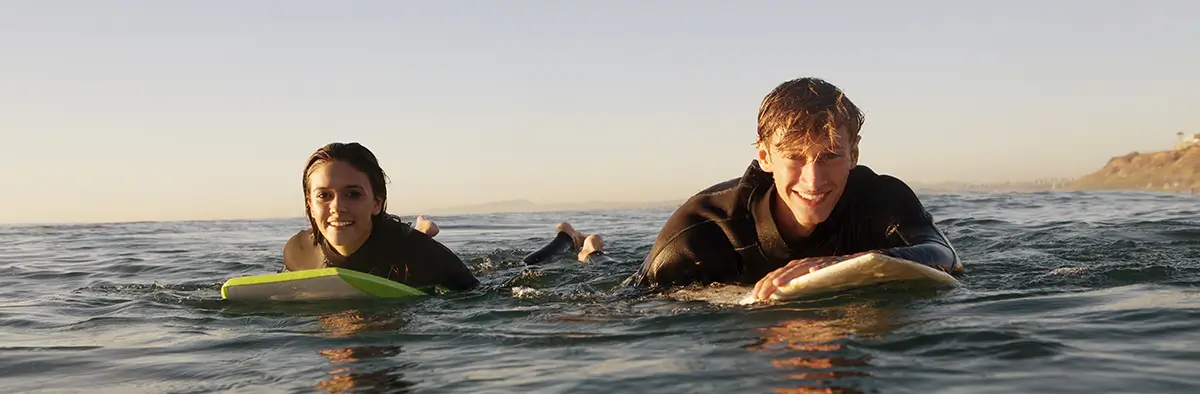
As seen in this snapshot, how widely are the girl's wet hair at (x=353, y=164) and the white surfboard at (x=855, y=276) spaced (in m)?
2.97

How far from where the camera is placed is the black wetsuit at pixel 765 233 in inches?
228

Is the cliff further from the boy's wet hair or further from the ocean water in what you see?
the boy's wet hair

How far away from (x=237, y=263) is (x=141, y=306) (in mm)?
4877

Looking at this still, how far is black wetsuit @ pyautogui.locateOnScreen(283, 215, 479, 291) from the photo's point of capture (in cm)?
693

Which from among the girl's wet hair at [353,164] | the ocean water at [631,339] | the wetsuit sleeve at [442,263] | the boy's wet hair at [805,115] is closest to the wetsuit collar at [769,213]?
the boy's wet hair at [805,115]

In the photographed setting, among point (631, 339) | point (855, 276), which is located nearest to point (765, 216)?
point (855, 276)

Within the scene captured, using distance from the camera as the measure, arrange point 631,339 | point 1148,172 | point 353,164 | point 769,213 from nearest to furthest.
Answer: point 631,339 < point 769,213 < point 353,164 < point 1148,172

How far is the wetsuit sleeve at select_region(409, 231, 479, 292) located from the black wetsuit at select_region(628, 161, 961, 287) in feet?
5.20

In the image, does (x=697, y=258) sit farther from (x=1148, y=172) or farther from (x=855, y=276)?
(x=1148, y=172)

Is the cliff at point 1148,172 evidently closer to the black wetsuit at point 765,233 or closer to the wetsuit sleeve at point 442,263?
the black wetsuit at point 765,233

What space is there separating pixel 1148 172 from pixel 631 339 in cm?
3914

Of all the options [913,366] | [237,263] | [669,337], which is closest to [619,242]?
[237,263]

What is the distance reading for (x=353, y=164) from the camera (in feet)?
22.5

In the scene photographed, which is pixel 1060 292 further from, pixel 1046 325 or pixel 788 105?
pixel 788 105
